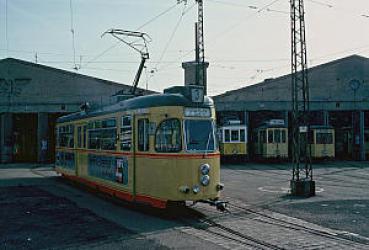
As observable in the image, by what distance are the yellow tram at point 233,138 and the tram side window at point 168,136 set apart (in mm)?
22241

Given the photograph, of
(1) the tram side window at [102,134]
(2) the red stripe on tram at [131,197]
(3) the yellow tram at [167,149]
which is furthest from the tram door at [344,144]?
(3) the yellow tram at [167,149]

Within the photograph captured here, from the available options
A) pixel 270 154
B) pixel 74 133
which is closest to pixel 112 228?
pixel 74 133

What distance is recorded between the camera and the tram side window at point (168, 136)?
10.4 m

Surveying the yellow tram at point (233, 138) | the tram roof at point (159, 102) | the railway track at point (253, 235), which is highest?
the tram roof at point (159, 102)

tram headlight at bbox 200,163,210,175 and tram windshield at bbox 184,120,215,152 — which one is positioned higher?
tram windshield at bbox 184,120,215,152

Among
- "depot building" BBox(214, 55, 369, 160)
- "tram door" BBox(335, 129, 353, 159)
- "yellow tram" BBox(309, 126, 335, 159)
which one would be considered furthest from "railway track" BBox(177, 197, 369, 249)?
"tram door" BBox(335, 129, 353, 159)

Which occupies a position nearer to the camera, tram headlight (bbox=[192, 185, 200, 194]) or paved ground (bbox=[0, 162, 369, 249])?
paved ground (bbox=[0, 162, 369, 249])

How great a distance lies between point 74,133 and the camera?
1755cm

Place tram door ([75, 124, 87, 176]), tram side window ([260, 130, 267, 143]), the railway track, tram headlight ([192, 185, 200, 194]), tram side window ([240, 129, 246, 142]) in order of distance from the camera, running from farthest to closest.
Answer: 1. tram side window ([260, 130, 267, 143])
2. tram side window ([240, 129, 246, 142])
3. tram door ([75, 124, 87, 176])
4. tram headlight ([192, 185, 200, 194])
5. the railway track

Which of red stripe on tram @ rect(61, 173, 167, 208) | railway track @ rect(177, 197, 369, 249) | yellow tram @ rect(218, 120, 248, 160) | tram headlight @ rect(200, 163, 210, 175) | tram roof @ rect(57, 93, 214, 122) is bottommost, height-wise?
railway track @ rect(177, 197, 369, 249)

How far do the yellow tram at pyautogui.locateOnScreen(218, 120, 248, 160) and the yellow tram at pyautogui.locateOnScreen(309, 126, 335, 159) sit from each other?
533cm

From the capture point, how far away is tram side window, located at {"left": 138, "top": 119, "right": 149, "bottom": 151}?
36.2 feet

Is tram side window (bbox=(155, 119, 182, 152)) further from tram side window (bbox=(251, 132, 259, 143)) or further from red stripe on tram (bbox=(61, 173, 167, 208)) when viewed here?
tram side window (bbox=(251, 132, 259, 143))

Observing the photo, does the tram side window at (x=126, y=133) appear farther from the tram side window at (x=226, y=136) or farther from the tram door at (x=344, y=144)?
the tram door at (x=344, y=144)
